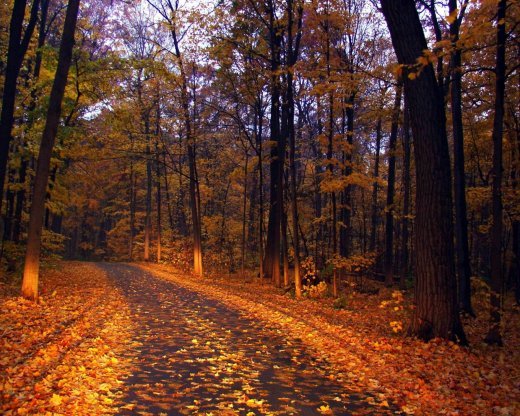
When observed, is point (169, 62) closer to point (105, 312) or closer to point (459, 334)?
point (105, 312)

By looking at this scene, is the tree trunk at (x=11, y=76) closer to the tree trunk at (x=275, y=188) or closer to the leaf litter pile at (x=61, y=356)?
the leaf litter pile at (x=61, y=356)

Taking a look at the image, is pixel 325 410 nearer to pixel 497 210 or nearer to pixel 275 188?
pixel 497 210

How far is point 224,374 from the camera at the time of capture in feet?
20.3

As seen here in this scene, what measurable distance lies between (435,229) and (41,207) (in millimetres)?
9556

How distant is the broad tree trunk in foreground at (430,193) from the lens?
7949 mm

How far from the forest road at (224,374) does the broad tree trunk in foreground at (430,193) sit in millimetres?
2509

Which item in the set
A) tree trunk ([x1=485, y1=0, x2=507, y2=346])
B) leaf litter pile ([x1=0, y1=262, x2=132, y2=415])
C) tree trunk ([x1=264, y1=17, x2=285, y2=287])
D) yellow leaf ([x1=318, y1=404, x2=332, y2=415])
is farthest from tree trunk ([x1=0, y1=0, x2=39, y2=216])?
tree trunk ([x1=485, y1=0, x2=507, y2=346])

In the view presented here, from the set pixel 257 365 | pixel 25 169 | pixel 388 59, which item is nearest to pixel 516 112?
pixel 388 59

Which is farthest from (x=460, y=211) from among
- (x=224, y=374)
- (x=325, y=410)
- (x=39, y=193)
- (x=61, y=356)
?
(x=39, y=193)

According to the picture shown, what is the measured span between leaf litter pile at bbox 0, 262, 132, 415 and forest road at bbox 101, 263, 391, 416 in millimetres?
313

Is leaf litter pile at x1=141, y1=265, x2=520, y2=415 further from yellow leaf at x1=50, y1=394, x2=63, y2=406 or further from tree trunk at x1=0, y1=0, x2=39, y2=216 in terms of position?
tree trunk at x1=0, y1=0, x2=39, y2=216

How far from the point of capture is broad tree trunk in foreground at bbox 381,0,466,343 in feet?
26.1

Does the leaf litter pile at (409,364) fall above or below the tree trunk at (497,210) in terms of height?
below

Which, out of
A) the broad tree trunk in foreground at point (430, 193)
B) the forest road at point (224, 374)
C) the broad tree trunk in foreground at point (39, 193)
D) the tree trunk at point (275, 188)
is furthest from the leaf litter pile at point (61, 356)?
the tree trunk at point (275, 188)
